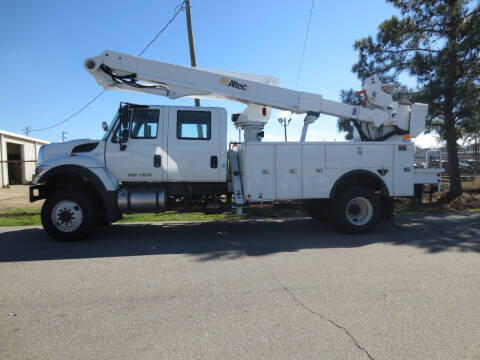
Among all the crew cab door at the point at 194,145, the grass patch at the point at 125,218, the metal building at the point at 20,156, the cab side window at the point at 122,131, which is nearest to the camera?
the cab side window at the point at 122,131

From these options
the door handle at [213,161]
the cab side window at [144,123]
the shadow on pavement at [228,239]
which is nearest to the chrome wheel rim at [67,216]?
the shadow on pavement at [228,239]

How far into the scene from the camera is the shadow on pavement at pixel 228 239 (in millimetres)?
5211

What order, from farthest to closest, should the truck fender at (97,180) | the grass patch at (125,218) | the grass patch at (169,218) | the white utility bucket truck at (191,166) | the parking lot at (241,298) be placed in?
the grass patch at (169,218)
the grass patch at (125,218)
the white utility bucket truck at (191,166)
the truck fender at (97,180)
the parking lot at (241,298)

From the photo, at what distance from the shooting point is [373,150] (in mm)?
6543

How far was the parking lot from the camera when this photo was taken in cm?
250

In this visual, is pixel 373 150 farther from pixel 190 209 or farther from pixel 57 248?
pixel 57 248

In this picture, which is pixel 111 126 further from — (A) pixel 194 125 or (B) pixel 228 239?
(B) pixel 228 239

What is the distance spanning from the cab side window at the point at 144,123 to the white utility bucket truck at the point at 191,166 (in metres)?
0.02

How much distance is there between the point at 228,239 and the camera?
6.06 m

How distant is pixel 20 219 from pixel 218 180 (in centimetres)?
603

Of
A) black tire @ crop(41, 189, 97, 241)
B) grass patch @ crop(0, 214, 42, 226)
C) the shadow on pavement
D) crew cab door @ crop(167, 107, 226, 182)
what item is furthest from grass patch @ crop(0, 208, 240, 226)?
black tire @ crop(41, 189, 97, 241)

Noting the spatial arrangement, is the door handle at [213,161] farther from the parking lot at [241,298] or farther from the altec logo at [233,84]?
the altec logo at [233,84]

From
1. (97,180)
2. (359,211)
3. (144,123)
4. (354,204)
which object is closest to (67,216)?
(97,180)

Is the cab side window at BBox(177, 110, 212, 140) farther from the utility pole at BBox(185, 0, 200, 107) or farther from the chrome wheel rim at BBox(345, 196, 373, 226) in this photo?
the utility pole at BBox(185, 0, 200, 107)
